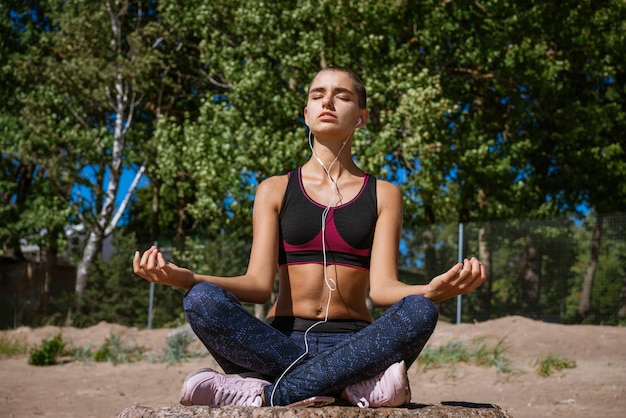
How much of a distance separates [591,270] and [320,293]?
11.1 metres

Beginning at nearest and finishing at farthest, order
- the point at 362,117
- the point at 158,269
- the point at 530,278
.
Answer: the point at 158,269 → the point at 362,117 → the point at 530,278

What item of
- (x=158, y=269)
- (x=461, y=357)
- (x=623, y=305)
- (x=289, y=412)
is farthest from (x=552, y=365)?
(x=158, y=269)

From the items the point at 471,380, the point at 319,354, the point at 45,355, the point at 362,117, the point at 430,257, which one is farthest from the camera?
the point at 430,257

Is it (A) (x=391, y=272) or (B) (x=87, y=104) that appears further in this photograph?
(B) (x=87, y=104)

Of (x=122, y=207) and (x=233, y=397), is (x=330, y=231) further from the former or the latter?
(x=122, y=207)

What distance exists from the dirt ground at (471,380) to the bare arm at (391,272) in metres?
3.20

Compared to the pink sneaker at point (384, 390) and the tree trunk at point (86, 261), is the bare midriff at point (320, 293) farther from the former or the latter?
the tree trunk at point (86, 261)

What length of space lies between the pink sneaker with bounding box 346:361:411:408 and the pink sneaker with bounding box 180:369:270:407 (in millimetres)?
337

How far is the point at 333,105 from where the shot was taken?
3107 mm

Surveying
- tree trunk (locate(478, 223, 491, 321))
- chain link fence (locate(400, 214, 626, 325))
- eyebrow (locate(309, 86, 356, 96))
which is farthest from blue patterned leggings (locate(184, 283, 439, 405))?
tree trunk (locate(478, 223, 491, 321))

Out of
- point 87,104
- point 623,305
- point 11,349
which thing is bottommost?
point 11,349

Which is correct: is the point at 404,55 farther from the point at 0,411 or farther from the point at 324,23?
the point at 0,411

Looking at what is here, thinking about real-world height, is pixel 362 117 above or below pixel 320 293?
above

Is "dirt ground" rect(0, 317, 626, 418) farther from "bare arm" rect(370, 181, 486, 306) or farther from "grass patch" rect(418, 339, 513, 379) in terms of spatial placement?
"bare arm" rect(370, 181, 486, 306)
